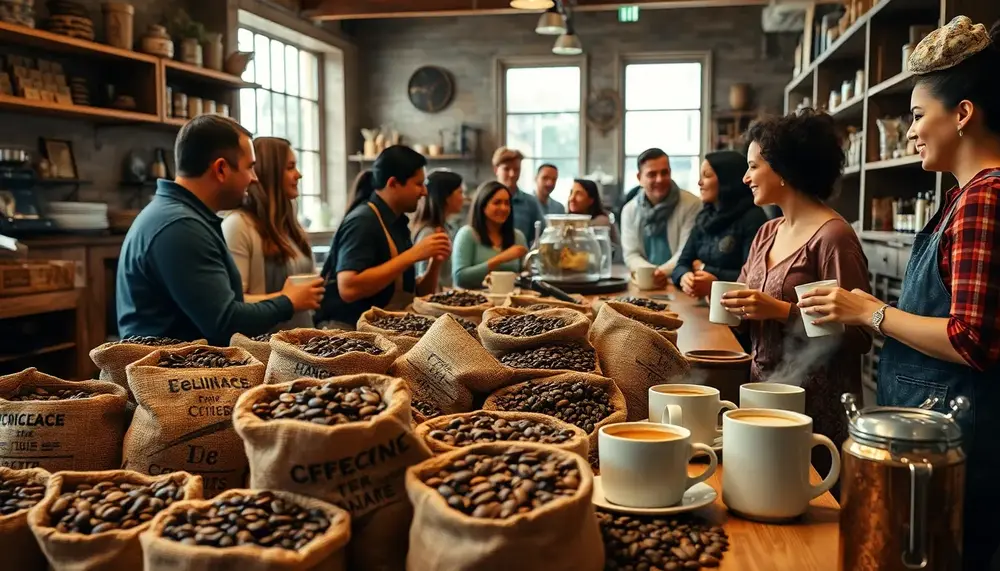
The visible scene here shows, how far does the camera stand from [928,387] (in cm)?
181

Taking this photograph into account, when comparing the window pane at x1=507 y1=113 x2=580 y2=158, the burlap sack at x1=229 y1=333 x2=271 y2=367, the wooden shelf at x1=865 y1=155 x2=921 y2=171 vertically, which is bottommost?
the burlap sack at x1=229 y1=333 x2=271 y2=367

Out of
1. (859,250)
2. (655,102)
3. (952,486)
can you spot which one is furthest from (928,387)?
(655,102)

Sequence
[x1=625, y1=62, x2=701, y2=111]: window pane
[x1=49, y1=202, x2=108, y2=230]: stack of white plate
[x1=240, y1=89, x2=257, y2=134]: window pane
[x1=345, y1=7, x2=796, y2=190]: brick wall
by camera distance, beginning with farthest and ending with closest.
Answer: [x1=625, y1=62, x2=701, y2=111]: window pane → [x1=345, y1=7, x2=796, y2=190]: brick wall → [x1=240, y1=89, x2=257, y2=134]: window pane → [x1=49, y1=202, x2=108, y2=230]: stack of white plate

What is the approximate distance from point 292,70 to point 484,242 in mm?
5037

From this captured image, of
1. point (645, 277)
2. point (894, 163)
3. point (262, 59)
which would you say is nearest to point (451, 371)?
point (645, 277)

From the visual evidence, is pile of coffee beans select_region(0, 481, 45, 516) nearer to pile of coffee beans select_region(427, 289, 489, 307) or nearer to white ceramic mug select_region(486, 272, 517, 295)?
pile of coffee beans select_region(427, 289, 489, 307)

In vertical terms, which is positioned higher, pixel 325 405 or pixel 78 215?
pixel 78 215

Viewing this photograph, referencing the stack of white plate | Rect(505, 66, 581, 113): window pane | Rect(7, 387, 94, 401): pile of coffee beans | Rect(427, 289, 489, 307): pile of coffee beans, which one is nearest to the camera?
Rect(7, 387, 94, 401): pile of coffee beans

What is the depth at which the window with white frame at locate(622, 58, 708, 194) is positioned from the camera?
379 inches

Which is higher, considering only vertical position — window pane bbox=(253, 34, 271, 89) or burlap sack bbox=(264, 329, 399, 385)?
window pane bbox=(253, 34, 271, 89)

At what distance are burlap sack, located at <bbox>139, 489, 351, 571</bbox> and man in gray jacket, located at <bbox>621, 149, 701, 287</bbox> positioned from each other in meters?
4.49

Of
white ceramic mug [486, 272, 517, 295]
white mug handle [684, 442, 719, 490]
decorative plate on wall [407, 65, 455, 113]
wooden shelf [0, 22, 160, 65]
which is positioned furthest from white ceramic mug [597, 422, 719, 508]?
decorative plate on wall [407, 65, 455, 113]

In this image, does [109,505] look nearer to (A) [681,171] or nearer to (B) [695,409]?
(B) [695,409]

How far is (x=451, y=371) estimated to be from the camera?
1.59 meters
